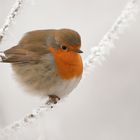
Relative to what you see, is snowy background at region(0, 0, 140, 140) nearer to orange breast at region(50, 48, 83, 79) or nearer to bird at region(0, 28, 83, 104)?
bird at region(0, 28, 83, 104)

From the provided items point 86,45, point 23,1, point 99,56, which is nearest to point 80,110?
point 86,45

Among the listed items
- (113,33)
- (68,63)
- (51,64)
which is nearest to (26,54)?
(51,64)

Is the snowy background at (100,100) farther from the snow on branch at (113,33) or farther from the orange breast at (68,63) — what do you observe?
the snow on branch at (113,33)

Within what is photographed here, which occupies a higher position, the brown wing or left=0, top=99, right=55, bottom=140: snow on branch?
the brown wing

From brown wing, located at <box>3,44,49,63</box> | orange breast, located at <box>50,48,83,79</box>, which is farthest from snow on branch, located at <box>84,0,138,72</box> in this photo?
brown wing, located at <box>3,44,49,63</box>

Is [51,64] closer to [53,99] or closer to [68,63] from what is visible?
[68,63]

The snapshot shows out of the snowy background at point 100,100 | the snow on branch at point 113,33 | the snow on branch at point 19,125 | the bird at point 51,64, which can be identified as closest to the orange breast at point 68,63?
the bird at point 51,64

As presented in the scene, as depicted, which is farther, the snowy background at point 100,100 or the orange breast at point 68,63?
the snowy background at point 100,100
